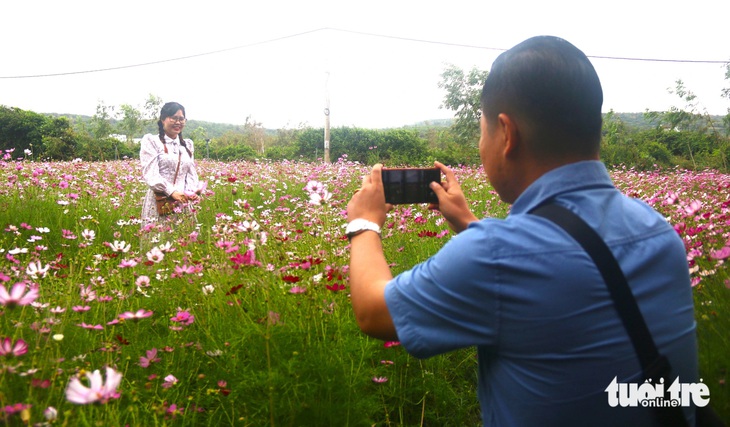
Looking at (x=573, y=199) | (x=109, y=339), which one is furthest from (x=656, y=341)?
(x=109, y=339)

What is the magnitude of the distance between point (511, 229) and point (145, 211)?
399 centimetres

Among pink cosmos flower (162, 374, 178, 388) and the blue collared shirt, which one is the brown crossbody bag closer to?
pink cosmos flower (162, 374, 178, 388)

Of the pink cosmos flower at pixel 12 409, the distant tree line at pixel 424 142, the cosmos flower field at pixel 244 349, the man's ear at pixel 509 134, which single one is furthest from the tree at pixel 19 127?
the man's ear at pixel 509 134

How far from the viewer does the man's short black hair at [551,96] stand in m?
0.95

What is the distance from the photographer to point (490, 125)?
1.06 meters

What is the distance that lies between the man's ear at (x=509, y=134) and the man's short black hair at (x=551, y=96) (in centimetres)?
1

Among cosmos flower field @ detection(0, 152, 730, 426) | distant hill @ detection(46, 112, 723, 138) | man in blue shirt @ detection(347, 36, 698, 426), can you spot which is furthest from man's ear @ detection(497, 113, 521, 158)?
distant hill @ detection(46, 112, 723, 138)

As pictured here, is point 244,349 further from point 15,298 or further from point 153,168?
point 153,168

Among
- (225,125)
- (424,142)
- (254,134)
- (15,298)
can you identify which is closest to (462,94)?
(424,142)

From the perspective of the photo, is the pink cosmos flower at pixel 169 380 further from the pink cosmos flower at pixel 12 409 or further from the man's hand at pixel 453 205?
the man's hand at pixel 453 205

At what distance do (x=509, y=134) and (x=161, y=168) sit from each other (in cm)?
375

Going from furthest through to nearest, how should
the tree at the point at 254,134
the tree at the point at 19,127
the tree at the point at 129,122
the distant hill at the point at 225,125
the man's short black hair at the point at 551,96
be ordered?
the tree at the point at 129,122 < the tree at the point at 254,134 < the distant hill at the point at 225,125 < the tree at the point at 19,127 < the man's short black hair at the point at 551,96

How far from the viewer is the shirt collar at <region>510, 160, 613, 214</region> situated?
97cm

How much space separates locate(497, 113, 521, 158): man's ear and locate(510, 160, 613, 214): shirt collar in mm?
Result: 80
